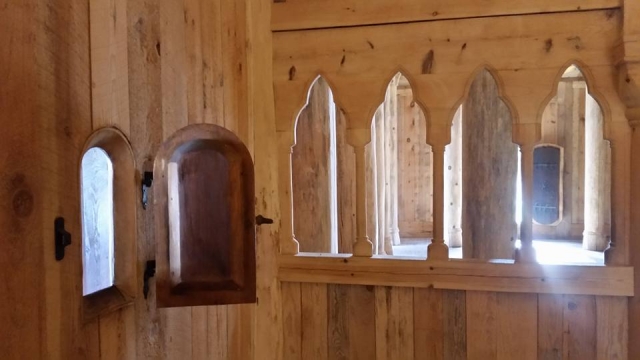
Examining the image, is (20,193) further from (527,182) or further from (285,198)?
(527,182)

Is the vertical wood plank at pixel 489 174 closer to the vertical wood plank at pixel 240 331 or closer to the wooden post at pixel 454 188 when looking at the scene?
the vertical wood plank at pixel 240 331

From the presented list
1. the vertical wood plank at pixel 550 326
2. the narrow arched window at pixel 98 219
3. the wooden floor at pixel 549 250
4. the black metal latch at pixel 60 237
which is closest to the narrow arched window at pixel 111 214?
the narrow arched window at pixel 98 219

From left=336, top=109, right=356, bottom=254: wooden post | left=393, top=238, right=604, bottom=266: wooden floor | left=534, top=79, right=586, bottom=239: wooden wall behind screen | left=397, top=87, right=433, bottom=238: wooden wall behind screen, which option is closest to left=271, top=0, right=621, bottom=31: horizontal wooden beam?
left=336, top=109, right=356, bottom=254: wooden post

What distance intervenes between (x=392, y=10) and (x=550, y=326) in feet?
3.83

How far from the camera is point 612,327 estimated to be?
155 centimetres

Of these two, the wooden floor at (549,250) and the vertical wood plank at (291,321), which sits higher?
the vertical wood plank at (291,321)

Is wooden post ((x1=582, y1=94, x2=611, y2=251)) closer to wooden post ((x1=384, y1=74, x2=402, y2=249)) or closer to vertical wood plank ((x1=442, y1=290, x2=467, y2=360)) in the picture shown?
wooden post ((x1=384, y1=74, x2=402, y2=249))

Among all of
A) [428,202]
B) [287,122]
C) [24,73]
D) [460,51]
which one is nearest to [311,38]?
[287,122]

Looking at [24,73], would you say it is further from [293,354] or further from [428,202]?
[428,202]

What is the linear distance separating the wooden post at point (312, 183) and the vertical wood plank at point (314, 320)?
986 mm

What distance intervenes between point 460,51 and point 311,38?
0.51 meters

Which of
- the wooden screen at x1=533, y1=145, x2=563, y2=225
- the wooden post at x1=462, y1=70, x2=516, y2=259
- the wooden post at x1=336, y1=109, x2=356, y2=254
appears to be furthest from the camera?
the wooden screen at x1=533, y1=145, x2=563, y2=225

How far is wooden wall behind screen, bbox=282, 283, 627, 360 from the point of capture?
157 centimetres

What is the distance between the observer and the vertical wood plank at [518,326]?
63.2 inches
